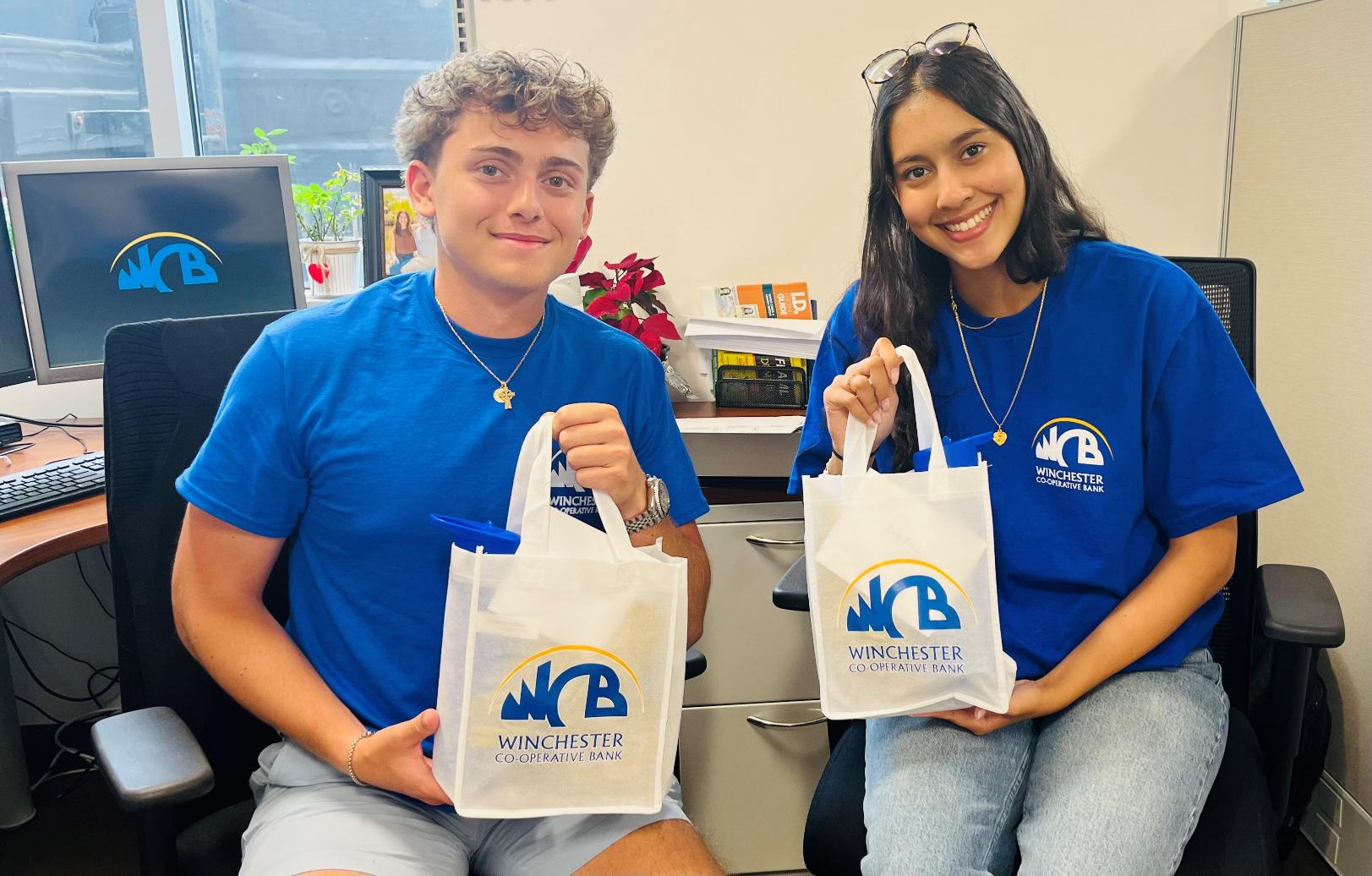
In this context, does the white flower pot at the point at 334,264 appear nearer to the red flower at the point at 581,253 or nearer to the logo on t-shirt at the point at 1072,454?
the red flower at the point at 581,253

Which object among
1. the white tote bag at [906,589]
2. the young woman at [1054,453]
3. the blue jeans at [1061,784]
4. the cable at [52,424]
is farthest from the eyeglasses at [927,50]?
the cable at [52,424]

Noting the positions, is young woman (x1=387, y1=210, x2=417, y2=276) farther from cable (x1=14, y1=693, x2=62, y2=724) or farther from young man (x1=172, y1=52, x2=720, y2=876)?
cable (x1=14, y1=693, x2=62, y2=724)

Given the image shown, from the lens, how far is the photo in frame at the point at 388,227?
2131 mm

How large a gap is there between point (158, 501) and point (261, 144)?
5.37 feet

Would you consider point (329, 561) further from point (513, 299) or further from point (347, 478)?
point (513, 299)

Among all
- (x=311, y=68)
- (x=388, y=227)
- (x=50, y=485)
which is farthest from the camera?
(x=311, y=68)

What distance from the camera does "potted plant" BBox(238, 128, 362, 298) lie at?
2.36m

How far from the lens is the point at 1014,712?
1.14 meters

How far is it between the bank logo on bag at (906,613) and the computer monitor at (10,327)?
64.0 inches

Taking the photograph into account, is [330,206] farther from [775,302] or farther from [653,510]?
[653,510]

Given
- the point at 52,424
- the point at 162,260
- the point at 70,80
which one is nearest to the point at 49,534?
the point at 162,260

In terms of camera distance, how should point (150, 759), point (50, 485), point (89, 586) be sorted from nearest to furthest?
point (150, 759) < point (50, 485) < point (89, 586)

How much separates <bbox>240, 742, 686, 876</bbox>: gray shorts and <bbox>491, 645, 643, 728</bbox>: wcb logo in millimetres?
162

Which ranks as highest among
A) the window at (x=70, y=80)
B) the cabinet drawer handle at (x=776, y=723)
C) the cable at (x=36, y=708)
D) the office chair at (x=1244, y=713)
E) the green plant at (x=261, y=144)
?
the window at (x=70, y=80)
